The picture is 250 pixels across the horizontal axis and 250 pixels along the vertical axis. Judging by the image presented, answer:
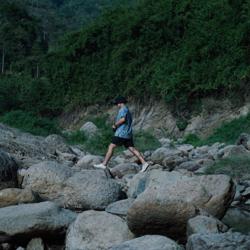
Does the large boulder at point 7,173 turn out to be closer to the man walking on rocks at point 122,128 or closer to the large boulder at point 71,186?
the large boulder at point 71,186

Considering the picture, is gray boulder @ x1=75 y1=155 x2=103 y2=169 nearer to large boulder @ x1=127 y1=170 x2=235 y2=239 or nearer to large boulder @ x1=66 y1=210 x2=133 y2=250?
large boulder @ x1=127 y1=170 x2=235 y2=239

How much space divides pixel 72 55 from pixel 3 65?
20.3 meters

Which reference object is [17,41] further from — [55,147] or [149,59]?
[55,147]

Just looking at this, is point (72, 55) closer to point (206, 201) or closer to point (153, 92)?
point (153, 92)

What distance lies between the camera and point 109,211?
659 cm

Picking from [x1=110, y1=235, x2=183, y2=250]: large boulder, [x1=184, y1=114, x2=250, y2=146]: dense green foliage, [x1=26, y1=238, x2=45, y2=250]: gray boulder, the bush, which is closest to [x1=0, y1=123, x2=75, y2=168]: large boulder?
[x1=26, y1=238, x2=45, y2=250]: gray boulder

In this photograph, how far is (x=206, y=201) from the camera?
648 cm

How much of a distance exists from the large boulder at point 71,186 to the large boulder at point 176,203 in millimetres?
683

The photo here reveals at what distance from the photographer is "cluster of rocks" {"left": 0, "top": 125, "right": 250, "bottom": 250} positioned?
565 centimetres

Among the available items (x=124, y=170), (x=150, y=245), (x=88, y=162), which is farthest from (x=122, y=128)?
(x=150, y=245)

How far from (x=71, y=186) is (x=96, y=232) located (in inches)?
58.9

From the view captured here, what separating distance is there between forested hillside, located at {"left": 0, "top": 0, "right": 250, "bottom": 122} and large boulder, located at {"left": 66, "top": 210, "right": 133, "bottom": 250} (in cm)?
1537

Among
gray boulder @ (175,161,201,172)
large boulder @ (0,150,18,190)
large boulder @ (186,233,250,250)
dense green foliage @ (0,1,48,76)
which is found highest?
large boulder @ (186,233,250,250)

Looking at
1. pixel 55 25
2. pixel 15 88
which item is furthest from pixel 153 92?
pixel 55 25
